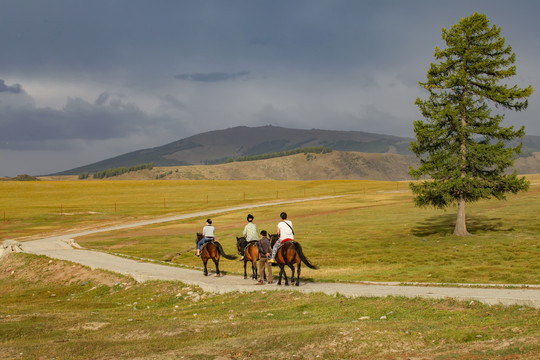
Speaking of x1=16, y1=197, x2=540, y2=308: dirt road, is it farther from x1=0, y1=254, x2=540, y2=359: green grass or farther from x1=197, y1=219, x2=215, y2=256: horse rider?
x1=197, y1=219, x2=215, y2=256: horse rider

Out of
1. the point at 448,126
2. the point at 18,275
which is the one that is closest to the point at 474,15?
the point at 448,126

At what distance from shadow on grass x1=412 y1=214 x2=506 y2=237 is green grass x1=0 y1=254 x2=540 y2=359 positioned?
1134 inches

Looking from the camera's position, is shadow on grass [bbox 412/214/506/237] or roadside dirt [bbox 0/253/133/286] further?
shadow on grass [bbox 412/214/506/237]

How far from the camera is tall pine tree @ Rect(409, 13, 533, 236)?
37531mm

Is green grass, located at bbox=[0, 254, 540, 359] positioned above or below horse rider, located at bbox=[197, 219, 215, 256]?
below

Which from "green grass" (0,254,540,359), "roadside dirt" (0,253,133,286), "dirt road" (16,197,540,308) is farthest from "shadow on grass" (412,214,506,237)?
"green grass" (0,254,540,359)

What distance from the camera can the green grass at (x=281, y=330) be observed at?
1046 centimetres

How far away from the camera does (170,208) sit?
88.6m

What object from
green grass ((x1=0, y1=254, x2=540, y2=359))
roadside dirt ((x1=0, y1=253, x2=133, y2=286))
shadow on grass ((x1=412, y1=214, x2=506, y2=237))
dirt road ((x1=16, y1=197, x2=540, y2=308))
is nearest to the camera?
green grass ((x1=0, y1=254, x2=540, y2=359))

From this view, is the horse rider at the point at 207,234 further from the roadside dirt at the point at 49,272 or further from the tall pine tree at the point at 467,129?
the tall pine tree at the point at 467,129

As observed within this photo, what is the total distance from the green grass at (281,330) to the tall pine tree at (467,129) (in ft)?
79.7

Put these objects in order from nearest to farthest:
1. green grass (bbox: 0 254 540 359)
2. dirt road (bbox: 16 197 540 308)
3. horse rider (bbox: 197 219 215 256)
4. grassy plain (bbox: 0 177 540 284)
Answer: green grass (bbox: 0 254 540 359), dirt road (bbox: 16 197 540 308), horse rider (bbox: 197 219 215 256), grassy plain (bbox: 0 177 540 284)

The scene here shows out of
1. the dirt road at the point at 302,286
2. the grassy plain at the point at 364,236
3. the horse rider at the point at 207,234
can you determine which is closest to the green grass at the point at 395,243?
the grassy plain at the point at 364,236

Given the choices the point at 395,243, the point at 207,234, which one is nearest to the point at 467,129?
the point at 395,243
